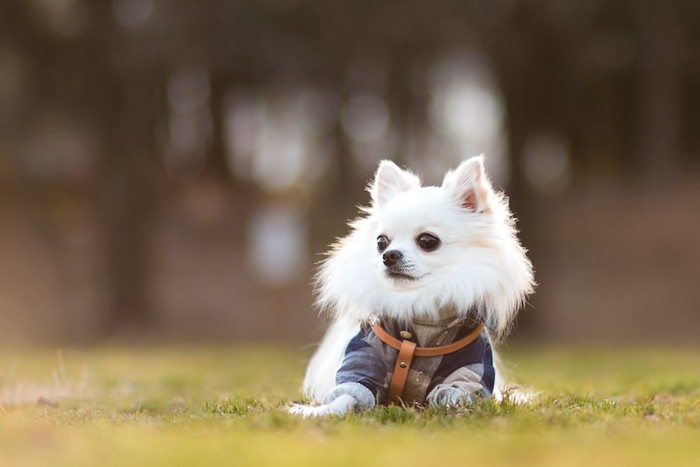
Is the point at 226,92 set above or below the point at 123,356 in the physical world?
above

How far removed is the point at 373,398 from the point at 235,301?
58.2 ft

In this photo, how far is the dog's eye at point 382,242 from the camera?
18.9 ft

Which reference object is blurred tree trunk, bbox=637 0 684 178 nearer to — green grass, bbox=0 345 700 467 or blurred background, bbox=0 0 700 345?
blurred background, bbox=0 0 700 345

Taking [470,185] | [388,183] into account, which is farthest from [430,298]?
[388,183]

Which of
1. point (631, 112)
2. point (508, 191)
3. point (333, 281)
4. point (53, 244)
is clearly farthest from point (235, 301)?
point (333, 281)

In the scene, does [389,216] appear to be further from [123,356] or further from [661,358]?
[123,356]

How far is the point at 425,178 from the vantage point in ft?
80.5

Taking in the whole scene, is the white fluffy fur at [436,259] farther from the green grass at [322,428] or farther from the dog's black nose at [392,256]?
the green grass at [322,428]

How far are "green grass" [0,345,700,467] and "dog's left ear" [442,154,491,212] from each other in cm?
126

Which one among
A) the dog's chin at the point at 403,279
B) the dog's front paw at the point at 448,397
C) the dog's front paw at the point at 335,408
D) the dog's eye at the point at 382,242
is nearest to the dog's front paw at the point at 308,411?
the dog's front paw at the point at 335,408

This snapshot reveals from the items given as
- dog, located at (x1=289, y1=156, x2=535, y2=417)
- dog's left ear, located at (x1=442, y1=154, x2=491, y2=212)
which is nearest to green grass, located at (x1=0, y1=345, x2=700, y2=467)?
dog, located at (x1=289, y1=156, x2=535, y2=417)

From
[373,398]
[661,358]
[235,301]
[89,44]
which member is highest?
[89,44]

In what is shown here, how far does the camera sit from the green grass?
4074mm

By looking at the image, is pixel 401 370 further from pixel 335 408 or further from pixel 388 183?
pixel 388 183
